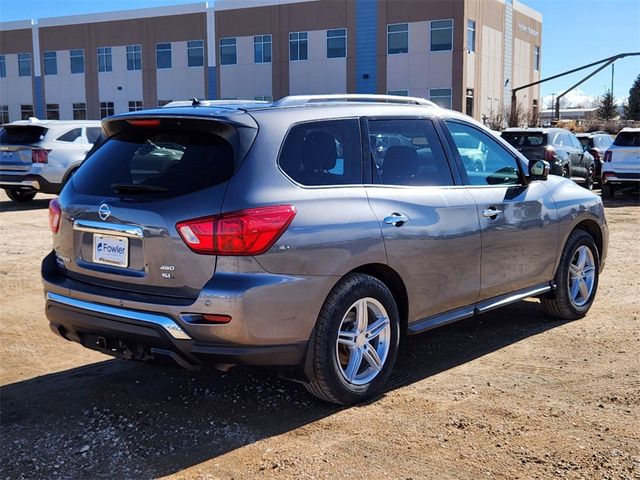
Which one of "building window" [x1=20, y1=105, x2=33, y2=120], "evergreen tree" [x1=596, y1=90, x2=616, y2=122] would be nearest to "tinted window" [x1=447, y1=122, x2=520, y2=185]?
"building window" [x1=20, y1=105, x2=33, y2=120]

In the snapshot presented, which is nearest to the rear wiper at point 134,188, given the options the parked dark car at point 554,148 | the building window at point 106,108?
the parked dark car at point 554,148

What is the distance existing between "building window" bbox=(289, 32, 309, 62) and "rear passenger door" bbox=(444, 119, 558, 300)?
41.3m

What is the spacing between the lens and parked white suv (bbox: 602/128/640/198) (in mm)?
17219

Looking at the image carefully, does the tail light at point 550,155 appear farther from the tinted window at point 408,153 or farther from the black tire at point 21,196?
the tinted window at point 408,153

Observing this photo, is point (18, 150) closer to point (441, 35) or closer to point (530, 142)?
point (530, 142)

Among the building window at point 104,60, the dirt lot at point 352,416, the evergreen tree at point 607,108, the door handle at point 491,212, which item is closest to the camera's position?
the dirt lot at point 352,416

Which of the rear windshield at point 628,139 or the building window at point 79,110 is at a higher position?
the building window at point 79,110

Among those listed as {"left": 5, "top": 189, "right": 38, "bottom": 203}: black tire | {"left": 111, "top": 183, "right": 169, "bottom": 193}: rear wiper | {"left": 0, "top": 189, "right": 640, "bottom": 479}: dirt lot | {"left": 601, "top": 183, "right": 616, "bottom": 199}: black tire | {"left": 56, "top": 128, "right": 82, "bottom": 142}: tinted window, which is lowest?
{"left": 0, "top": 189, "right": 640, "bottom": 479}: dirt lot

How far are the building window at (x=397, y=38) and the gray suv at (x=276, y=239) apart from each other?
39.8 meters

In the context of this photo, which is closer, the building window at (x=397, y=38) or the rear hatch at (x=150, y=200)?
the rear hatch at (x=150, y=200)

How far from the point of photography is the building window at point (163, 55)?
4981cm

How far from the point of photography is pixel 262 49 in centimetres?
4697

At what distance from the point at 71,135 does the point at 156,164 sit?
12.2 m

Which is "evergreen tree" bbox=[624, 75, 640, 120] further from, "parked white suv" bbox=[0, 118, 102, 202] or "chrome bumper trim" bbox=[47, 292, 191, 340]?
"chrome bumper trim" bbox=[47, 292, 191, 340]
